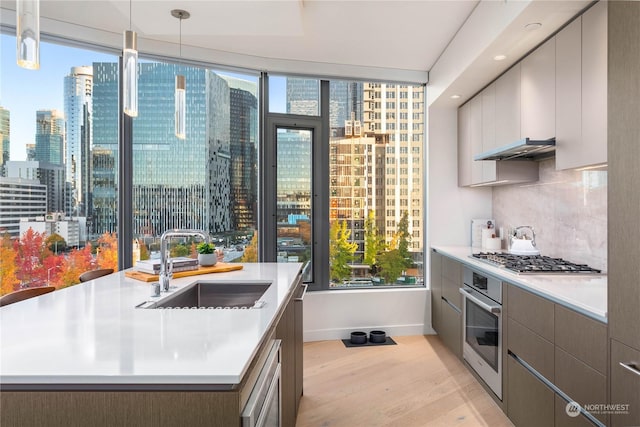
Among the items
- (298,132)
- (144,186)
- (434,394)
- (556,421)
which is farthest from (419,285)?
(144,186)

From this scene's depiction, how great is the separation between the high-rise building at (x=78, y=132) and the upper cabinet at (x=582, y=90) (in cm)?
331

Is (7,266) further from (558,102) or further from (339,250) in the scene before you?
(558,102)

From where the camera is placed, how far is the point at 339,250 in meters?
4.11

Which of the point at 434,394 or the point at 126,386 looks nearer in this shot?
the point at 126,386

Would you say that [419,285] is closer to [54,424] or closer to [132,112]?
[132,112]

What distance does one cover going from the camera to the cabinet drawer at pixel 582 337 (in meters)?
1.52

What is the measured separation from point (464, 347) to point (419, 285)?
117cm

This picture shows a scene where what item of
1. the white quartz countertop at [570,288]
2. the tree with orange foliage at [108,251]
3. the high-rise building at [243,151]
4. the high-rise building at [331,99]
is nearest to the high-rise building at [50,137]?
the tree with orange foliage at [108,251]

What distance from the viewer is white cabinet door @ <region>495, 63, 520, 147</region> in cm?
281

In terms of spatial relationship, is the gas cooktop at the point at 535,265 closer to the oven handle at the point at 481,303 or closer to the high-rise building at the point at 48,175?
the oven handle at the point at 481,303

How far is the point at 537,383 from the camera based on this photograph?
6.50 ft

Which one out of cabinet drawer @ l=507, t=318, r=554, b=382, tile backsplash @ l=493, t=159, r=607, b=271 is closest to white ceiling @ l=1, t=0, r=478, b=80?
tile backsplash @ l=493, t=159, r=607, b=271

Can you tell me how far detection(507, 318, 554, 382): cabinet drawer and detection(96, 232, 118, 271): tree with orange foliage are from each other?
9.63ft

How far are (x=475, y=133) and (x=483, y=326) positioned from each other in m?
1.79
